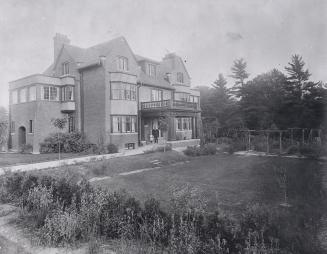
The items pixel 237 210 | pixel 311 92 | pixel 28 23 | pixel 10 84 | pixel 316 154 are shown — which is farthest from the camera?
pixel 311 92

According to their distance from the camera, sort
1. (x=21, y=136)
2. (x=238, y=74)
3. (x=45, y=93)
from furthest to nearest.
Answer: (x=238, y=74)
(x=21, y=136)
(x=45, y=93)

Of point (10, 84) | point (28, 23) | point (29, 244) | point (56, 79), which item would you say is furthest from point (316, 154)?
point (10, 84)

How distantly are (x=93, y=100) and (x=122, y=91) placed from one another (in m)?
3.10

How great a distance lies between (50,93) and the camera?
27547mm

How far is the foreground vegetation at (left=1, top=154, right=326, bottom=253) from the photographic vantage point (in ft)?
14.5

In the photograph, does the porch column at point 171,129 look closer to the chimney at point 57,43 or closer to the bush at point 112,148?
the bush at point 112,148

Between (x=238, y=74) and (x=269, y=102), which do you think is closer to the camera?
(x=269, y=102)

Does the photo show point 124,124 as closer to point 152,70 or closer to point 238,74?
point 152,70

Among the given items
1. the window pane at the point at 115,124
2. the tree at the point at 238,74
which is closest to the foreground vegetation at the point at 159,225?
the window pane at the point at 115,124

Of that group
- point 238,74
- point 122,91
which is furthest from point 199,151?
point 238,74

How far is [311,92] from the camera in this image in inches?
1292

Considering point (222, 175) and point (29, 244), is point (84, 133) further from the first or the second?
point (29, 244)

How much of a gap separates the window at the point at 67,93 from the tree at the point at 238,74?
3677 centimetres

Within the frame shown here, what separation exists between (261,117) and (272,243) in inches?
1754
